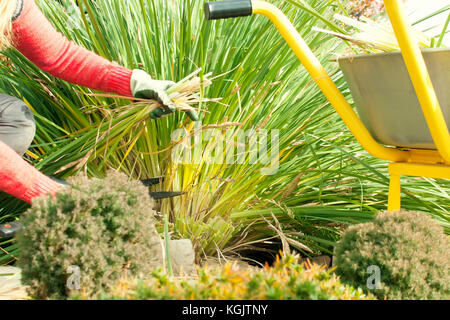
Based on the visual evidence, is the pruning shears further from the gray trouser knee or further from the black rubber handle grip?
the black rubber handle grip

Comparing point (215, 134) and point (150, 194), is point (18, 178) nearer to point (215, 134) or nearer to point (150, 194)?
point (150, 194)

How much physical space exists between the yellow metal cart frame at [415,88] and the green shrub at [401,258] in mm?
202

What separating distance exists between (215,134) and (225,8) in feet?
1.90

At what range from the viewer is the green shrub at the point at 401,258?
121cm

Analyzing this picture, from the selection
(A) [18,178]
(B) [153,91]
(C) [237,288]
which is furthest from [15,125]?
(C) [237,288]

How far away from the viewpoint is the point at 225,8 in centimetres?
136

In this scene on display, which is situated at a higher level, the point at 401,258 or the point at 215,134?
the point at 215,134

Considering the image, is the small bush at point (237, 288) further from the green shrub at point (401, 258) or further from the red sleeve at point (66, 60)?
the red sleeve at point (66, 60)

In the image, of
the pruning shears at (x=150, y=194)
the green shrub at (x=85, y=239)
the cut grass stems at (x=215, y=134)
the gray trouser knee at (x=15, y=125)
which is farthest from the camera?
the cut grass stems at (x=215, y=134)

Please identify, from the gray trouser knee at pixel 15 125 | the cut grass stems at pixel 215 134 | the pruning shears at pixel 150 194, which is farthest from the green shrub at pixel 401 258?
the gray trouser knee at pixel 15 125

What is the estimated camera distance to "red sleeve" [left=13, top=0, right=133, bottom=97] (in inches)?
65.3

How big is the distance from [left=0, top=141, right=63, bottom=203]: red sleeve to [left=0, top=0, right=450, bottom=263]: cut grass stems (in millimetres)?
255

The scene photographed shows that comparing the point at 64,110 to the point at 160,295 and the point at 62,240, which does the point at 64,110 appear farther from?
the point at 160,295

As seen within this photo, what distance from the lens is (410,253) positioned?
1227 millimetres
